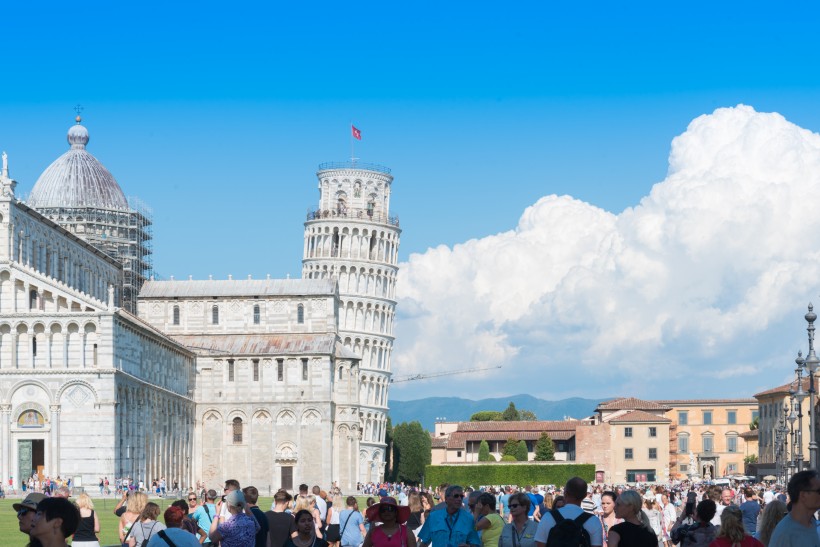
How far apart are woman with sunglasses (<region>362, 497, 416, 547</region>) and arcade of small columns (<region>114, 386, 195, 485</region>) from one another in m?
61.0

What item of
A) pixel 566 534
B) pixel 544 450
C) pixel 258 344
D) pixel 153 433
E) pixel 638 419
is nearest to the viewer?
pixel 566 534

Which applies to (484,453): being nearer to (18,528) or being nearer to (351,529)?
(18,528)

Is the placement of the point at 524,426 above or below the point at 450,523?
below

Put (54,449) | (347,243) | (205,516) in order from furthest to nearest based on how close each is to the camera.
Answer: (347,243) < (54,449) < (205,516)

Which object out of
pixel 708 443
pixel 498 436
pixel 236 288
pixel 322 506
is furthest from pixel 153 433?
pixel 708 443

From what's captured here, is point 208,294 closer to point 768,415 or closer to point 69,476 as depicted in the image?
point 69,476

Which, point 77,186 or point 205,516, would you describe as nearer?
point 205,516

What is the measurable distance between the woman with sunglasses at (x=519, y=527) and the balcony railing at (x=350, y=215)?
104m

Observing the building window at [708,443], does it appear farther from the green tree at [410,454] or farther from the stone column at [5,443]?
the stone column at [5,443]

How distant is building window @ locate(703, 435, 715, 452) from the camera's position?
156 metres

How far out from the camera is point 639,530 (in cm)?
1481

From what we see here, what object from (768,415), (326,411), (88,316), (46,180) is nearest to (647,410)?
(768,415)

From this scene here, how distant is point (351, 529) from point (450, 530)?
508 centimetres

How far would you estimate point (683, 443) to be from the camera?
156500mm
